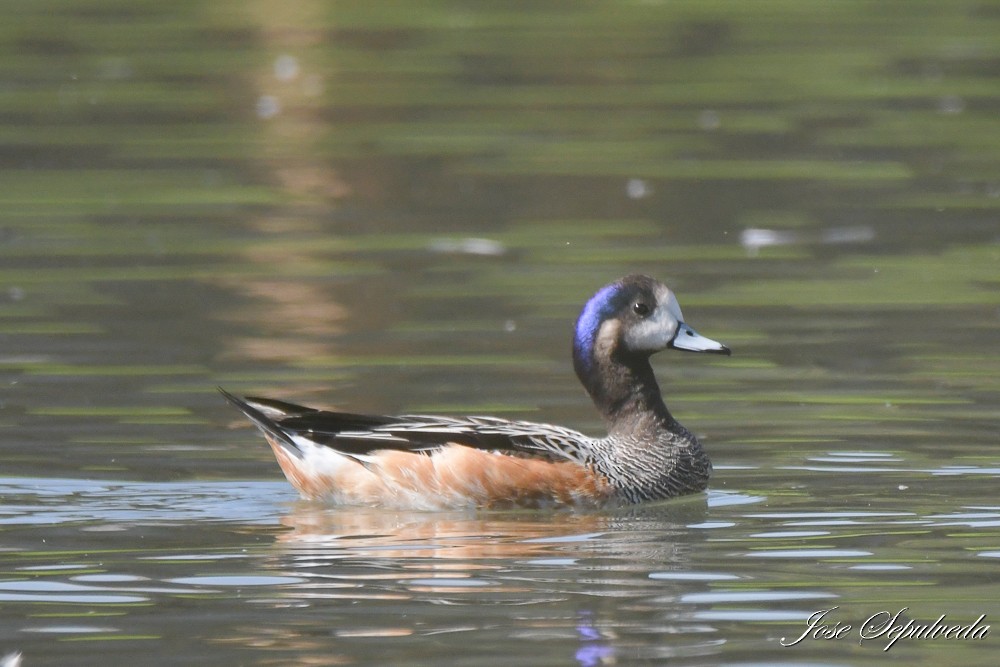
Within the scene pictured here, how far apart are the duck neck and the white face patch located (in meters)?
0.20

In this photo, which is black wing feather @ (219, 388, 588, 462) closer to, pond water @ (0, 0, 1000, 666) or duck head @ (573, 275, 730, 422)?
pond water @ (0, 0, 1000, 666)

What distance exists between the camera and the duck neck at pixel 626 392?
11609 millimetres

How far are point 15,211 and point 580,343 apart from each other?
28.2ft

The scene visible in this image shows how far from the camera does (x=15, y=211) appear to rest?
1884 centimetres

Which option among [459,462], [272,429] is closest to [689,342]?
[459,462]

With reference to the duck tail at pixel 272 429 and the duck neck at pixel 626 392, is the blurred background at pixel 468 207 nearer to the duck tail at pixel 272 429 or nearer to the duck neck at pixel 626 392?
the duck tail at pixel 272 429

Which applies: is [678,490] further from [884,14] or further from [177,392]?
[884,14]

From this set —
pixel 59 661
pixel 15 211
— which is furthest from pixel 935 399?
pixel 15 211

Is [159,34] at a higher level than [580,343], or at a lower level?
higher

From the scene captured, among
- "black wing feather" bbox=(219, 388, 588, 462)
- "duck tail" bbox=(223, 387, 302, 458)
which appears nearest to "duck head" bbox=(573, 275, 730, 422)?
"black wing feather" bbox=(219, 388, 588, 462)
